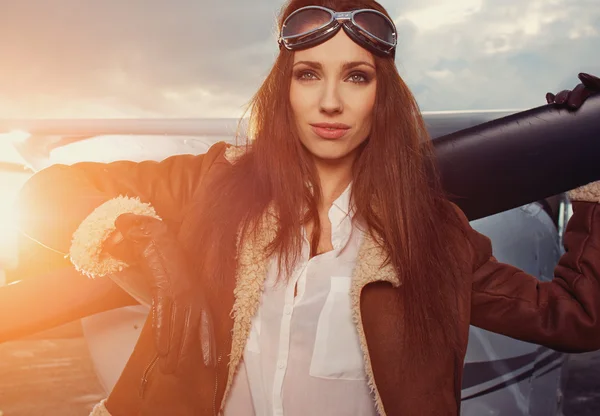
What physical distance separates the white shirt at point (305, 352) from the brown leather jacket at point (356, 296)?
0.16 ft

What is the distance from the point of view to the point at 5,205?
349 cm

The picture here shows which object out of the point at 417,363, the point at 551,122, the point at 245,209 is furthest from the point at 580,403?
the point at 245,209

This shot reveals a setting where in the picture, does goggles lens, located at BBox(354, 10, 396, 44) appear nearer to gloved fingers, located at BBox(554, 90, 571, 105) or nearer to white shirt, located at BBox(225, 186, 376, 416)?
white shirt, located at BBox(225, 186, 376, 416)

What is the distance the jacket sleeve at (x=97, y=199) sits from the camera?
1329 mm

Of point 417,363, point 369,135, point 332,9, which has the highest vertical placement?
point 332,9

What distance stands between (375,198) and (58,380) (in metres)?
4.98

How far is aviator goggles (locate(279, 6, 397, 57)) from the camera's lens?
4.55 ft

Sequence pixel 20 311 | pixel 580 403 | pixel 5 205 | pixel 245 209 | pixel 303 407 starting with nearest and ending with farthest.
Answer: pixel 303 407, pixel 245 209, pixel 20 311, pixel 5 205, pixel 580 403

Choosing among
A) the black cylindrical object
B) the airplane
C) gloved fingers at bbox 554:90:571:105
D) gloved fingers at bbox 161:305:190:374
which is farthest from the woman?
the airplane

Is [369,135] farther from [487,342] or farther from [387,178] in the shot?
[487,342]

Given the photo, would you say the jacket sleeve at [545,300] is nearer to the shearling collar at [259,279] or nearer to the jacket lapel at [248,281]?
the shearling collar at [259,279]

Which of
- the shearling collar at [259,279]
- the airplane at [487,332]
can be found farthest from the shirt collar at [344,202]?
the airplane at [487,332]

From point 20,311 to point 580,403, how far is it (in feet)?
16.5

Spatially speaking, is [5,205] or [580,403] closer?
[5,205]
